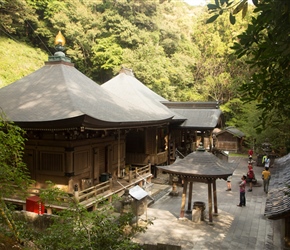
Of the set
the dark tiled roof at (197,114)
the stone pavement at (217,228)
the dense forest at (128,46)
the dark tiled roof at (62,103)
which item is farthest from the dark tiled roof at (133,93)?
the dense forest at (128,46)

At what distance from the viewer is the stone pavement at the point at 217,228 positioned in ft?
32.6

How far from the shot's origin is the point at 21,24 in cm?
3525

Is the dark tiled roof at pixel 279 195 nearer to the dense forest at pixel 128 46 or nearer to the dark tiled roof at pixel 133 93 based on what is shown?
the dark tiled roof at pixel 133 93

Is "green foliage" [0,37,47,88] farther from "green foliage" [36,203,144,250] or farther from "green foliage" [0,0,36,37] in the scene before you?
"green foliage" [36,203,144,250]

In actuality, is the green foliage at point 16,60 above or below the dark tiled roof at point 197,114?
above

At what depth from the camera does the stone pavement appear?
32.6 feet

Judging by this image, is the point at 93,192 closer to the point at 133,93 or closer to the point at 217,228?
the point at 217,228

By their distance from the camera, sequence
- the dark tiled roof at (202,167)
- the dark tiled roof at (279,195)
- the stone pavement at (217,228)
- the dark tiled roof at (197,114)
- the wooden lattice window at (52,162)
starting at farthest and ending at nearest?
the dark tiled roof at (197,114), the wooden lattice window at (52,162), the dark tiled roof at (202,167), the stone pavement at (217,228), the dark tiled roof at (279,195)

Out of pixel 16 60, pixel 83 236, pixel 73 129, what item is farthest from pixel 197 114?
pixel 16 60

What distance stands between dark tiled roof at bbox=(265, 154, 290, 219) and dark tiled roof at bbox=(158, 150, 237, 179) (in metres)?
1.70

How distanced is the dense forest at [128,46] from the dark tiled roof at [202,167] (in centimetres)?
1988

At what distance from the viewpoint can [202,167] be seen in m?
11.8

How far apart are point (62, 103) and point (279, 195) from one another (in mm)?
8561

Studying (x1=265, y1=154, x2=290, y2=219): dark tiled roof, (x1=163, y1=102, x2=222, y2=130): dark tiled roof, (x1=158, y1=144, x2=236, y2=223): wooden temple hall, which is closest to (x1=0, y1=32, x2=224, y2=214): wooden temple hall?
(x1=158, y1=144, x2=236, y2=223): wooden temple hall
